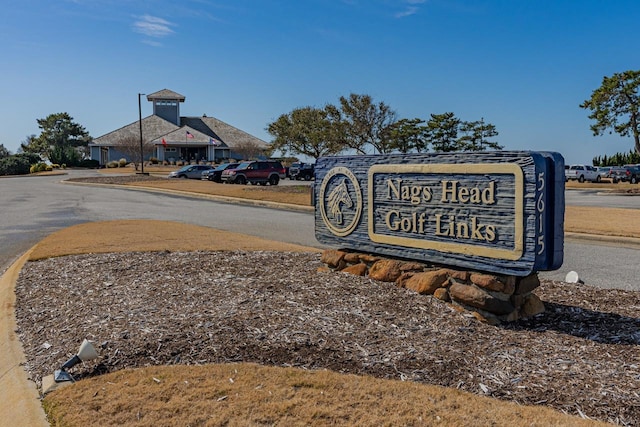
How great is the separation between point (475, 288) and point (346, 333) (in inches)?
59.0

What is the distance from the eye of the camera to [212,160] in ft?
236

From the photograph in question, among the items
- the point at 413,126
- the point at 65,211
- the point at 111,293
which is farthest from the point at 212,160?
the point at 111,293

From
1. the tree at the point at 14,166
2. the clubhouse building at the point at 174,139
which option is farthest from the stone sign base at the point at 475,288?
the clubhouse building at the point at 174,139

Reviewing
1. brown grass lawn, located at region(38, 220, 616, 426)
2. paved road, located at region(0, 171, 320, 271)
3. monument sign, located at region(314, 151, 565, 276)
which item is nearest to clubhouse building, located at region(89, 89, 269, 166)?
paved road, located at region(0, 171, 320, 271)

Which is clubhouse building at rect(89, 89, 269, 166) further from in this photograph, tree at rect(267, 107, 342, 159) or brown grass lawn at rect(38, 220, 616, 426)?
brown grass lawn at rect(38, 220, 616, 426)

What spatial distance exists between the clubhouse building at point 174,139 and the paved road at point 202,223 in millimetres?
44875

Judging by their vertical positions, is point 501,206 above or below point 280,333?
above

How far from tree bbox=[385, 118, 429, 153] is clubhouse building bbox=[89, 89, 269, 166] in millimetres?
34746

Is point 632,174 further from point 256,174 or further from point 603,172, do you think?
point 256,174

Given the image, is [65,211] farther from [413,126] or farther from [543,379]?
[413,126]

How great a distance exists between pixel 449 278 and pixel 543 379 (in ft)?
6.14

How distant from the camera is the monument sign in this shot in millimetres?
5305

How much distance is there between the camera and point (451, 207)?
598cm

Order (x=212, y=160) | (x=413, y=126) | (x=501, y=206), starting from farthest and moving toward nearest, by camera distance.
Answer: (x=212, y=160)
(x=413, y=126)
(x=501, y=206)
